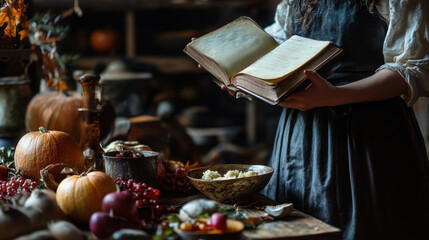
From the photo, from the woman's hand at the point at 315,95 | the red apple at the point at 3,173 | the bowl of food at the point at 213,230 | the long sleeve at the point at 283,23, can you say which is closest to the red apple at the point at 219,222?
the bowl of food at the point at 213,230

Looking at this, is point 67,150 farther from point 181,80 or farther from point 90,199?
point 181,80

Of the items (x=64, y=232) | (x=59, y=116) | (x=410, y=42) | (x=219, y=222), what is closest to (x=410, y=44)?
(x=410, y=42)

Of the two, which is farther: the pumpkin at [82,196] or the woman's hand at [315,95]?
the woman's hand at [315,95]

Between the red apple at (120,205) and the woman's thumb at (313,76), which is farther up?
the woman's thumb at (313,76)

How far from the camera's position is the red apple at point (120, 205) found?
1200 millimetres

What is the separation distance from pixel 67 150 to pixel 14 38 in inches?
19.9

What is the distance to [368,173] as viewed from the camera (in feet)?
5.29

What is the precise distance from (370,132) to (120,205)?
821 mm

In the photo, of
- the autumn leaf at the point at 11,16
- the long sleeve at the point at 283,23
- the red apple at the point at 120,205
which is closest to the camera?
the red apple at the point at 120,205

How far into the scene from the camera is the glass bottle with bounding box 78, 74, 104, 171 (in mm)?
1771

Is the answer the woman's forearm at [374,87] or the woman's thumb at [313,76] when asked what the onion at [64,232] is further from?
the woman's forearm at [374,87]

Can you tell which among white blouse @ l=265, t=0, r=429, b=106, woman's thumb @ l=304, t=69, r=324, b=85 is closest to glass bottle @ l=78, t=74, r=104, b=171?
woman's thumb @ l=304, t=69, r=324, b=85

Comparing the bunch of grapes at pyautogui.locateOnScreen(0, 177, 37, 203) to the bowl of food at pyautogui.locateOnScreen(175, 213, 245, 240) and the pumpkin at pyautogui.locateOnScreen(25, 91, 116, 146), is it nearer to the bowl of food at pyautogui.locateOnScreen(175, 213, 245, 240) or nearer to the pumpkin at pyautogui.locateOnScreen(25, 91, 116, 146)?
the bowl of food at pyautogui.locateOnScreen(175, 213, 245, 240)

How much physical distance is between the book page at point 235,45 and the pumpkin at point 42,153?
50 cm
